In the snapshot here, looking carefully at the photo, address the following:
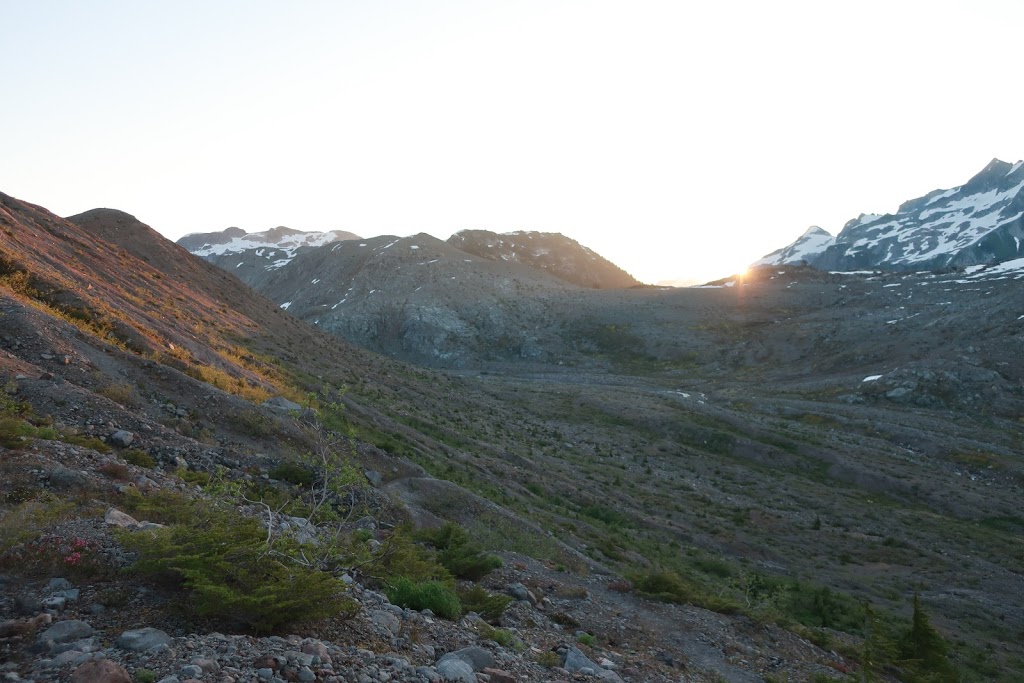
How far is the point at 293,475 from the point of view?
16.3 m

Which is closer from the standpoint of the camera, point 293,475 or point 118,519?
point 118,519

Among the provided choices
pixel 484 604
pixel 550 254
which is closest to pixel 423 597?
pixel 484 604

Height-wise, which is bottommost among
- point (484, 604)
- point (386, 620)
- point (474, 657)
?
point (484, 604)

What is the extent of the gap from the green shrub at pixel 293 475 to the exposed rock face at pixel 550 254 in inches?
6048

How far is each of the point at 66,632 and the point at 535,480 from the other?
83.2 feet

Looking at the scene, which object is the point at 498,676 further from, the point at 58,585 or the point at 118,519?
the point at 118,519

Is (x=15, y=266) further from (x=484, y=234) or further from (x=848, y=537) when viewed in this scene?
(x=484, y=234)

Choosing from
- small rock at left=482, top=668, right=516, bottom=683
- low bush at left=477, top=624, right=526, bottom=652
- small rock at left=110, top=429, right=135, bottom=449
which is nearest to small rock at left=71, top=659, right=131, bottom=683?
small rock at left=482, top=668, right=516, bottom=683

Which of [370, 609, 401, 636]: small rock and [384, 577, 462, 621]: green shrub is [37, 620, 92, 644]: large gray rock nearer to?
[370, 609, 401, 636]: small rock

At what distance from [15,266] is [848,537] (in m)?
39.7

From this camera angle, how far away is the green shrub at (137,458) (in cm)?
1358

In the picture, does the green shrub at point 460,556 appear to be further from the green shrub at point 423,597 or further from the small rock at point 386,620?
the small rock at point 386,620

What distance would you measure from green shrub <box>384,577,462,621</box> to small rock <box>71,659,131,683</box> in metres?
4.67

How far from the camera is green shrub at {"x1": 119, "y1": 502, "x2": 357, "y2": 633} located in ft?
25.3
